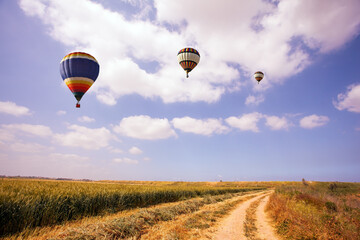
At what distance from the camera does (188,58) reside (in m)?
29.7

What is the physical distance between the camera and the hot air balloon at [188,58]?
97.5ft

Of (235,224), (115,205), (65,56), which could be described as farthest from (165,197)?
(65,56)

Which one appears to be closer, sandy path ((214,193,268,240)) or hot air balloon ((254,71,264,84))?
sandy path ((214,193,268,240))

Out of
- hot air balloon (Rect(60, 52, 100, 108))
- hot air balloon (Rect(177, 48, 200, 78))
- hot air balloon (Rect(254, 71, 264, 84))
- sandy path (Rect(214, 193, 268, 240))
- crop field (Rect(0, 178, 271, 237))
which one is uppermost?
hot air balloon (Rect(254, 71, 264, 84))

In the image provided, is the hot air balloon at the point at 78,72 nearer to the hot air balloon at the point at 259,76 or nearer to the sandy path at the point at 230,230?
the sandy path at the point at 230,230

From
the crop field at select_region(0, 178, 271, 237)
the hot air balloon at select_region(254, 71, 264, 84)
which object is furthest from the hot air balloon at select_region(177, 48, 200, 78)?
the crop field at select_region(0, 178, 271, 237)

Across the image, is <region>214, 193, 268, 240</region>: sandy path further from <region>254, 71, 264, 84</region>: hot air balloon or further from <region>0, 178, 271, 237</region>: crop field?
A: <region>254, 71, 264, 84</region>: hot air balloon

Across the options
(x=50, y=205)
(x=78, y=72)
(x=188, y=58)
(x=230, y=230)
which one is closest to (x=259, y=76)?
(x=188, y=58)

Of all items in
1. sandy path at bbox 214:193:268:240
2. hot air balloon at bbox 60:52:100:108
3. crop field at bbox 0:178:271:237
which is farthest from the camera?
hot air balloon at bbox 60:52:100:108

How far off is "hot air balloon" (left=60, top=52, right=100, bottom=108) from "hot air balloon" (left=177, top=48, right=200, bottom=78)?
1444 cm

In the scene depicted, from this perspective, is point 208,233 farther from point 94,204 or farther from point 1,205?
point 1,205

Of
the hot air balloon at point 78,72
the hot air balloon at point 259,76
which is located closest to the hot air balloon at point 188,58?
the hot air balloon at point 78,72

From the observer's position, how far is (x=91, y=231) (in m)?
7.39

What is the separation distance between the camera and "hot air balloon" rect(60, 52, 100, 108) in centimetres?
1959
